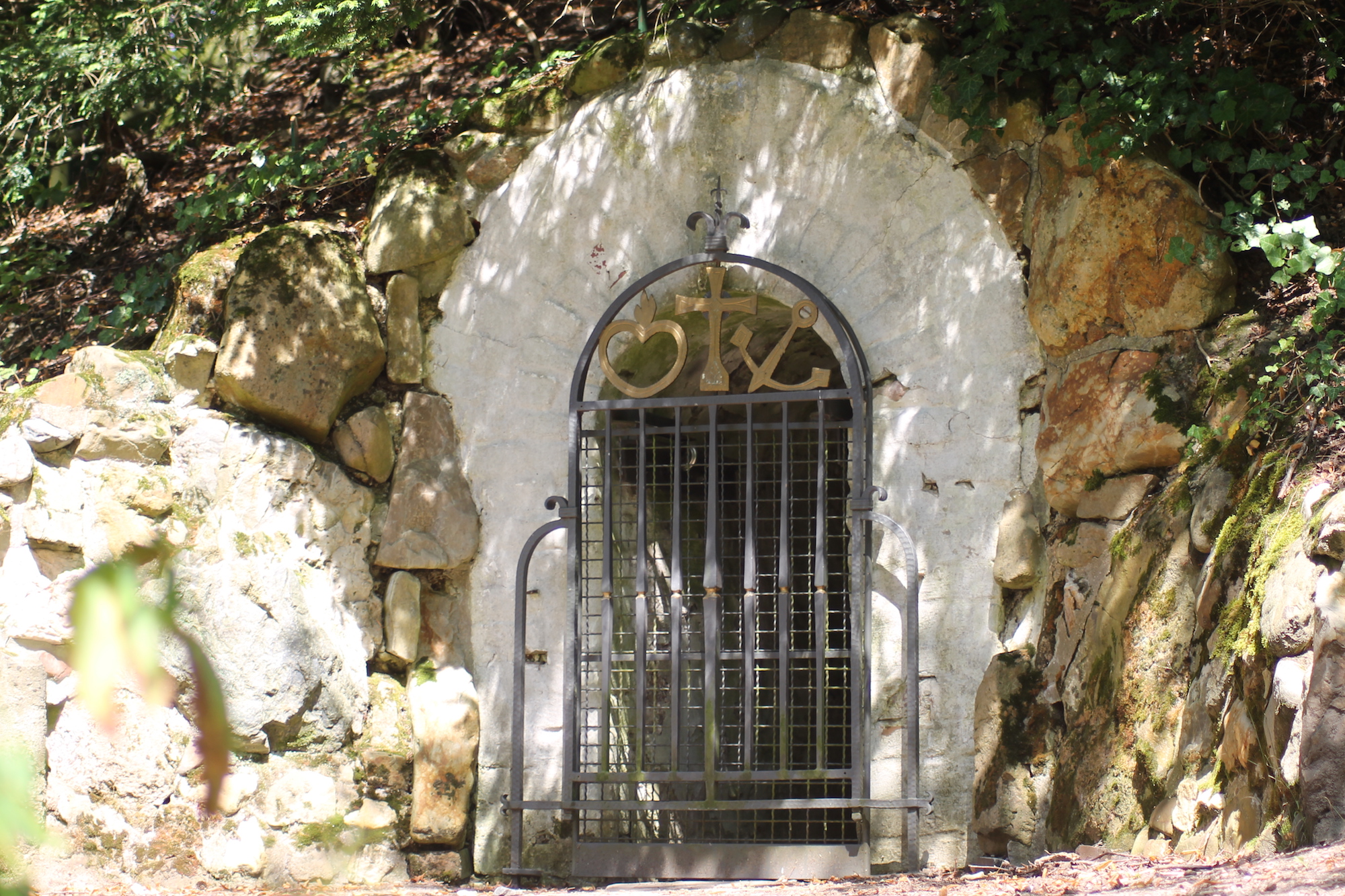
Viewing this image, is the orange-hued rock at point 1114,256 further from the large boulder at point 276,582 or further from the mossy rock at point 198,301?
the mossy rock at point 198,301

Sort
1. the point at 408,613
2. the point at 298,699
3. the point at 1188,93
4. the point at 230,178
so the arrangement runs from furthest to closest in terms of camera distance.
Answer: the point at 230,178 < the point at 408,613 < the point at 298,699 < the point at 1188,93

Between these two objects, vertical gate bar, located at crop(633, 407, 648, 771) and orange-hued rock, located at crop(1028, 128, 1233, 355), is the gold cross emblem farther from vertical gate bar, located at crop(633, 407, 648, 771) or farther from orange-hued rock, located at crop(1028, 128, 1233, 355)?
orange-hued rock, located at crop(1028, 128, 1233, 355)

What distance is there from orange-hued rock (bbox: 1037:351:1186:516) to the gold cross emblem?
1080mm

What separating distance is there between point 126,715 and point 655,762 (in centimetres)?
191

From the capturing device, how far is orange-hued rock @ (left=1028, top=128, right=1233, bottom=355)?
379 cm

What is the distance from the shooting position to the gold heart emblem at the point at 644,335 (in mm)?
4227

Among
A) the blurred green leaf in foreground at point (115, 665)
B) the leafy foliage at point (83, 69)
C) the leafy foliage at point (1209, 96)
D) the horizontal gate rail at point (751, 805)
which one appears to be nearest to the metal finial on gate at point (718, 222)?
the leafy foliage at point (1209, 96)

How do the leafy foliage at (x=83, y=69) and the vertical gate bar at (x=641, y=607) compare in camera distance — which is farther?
the leafy foliage at (x=83, y=69)

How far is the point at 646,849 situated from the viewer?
3986mm

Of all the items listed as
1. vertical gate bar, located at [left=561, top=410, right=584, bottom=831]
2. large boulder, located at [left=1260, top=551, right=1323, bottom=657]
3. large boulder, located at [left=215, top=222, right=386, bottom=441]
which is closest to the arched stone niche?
vertical gate bar, located at [left=561, top=410, right=584, bottom=831]

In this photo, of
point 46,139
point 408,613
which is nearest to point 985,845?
point 408,613

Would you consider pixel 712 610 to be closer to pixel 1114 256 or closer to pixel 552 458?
pixel 552 458

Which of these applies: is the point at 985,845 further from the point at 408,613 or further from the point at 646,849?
the point at 408,613

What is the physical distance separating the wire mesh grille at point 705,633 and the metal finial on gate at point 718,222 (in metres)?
0.60
